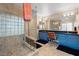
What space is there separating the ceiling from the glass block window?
0.43 m

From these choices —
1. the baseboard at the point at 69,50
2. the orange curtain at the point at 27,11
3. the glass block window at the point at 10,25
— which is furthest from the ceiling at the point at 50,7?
the baseboard at the point at 69,50

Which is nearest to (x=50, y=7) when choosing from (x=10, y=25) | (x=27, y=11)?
(x=27, y=11)

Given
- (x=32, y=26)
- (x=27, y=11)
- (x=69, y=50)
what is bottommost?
(x=69, y=50)

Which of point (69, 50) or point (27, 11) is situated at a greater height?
point (27, 11)

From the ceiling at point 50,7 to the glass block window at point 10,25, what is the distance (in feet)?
1.40

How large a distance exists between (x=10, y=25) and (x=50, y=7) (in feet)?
2.87

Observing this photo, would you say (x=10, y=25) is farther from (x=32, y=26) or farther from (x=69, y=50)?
(x=69, y=50)

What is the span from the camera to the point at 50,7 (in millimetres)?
2469

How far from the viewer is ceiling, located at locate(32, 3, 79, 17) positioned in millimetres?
2387

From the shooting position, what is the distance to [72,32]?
2299mm

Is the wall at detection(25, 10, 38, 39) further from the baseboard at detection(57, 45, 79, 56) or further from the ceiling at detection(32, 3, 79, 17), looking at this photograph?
the baseboard at detection(57, 45, 79, 56)

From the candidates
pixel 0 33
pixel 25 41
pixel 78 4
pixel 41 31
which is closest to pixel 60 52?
pixel 41 31

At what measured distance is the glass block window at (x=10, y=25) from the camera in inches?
94.3

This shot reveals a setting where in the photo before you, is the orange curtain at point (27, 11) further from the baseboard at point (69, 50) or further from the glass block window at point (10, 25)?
the baseboard at point (69, 50)
